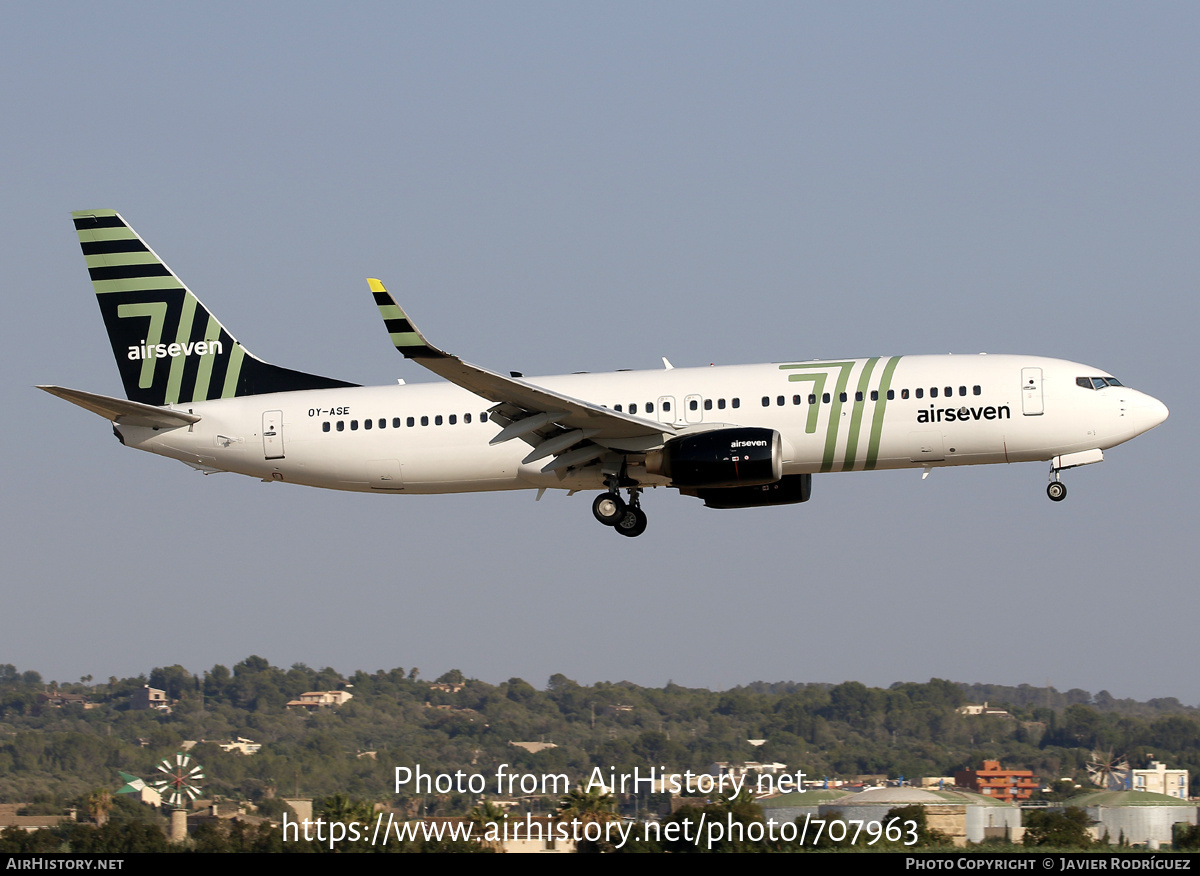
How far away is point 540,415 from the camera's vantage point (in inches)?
1501

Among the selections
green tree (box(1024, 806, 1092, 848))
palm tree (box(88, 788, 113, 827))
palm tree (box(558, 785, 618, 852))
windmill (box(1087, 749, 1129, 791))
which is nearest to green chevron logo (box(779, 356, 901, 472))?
green tree (box(1024, 806, 1092, 848))

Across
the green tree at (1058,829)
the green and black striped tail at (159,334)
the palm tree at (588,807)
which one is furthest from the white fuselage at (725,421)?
the palm tree at (588,807)

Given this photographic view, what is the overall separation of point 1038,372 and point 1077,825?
60.3 ft

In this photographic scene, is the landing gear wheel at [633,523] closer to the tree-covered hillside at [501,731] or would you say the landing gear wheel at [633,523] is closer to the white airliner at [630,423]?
the white airliner at [630,423]

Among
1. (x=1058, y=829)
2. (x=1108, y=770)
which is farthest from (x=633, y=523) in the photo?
(x=1108, y=770)

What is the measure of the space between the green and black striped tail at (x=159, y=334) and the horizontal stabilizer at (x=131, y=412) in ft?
5.77

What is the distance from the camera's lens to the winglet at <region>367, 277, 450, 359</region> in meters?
33.8

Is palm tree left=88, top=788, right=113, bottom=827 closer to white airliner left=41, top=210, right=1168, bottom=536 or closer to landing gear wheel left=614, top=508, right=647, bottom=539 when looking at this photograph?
white airliner left=41, top=210, right=1168, bottom=536

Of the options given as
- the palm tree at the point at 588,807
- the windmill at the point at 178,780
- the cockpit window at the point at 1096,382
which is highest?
the cockpit window at the point at 1096,382

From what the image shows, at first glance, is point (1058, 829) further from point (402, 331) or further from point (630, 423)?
point (402, 331)

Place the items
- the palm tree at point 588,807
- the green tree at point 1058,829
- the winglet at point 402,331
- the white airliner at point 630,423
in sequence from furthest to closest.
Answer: the palm tree at point 588,807
the green tree at point 1058,829
the white airliner at point 630,423
the winglet at point 402,331

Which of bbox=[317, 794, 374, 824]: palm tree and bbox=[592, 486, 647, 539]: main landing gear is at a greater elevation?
bbox=[592, 486, 647, 539]: main landing gear

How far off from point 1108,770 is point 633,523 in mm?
47903

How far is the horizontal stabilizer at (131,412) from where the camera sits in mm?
40188
